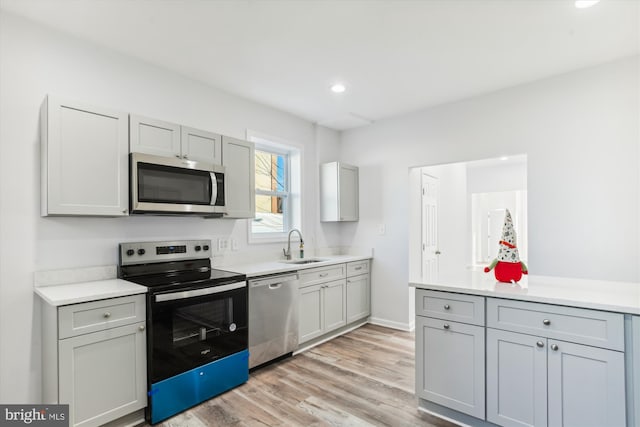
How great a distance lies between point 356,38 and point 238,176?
62.4 inches

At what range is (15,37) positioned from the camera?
2191 millimetres

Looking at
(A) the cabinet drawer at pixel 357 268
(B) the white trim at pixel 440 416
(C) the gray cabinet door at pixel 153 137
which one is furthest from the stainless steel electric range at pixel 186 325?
(A) the cabinet drawer at pixel 357 268

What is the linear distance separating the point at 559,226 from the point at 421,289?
1756 millimetres

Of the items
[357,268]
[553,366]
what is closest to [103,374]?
[553,366]

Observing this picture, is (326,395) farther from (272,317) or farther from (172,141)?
(172,141)

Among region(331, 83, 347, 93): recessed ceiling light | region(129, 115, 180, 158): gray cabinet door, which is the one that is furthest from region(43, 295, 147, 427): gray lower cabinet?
region(331, 83, 347, 93): recessed ceiling light

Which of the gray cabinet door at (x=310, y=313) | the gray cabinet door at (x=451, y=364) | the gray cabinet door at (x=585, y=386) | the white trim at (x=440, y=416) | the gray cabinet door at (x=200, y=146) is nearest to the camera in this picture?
the gray cabinet door at (x=585, y=386)

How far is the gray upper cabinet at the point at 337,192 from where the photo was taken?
171 inches

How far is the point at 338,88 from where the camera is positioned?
11.0 ft

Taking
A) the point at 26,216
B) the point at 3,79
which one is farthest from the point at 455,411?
the point at 3,79

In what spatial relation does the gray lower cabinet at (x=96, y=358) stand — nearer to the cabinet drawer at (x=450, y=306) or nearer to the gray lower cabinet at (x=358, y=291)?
the cabinet drawer at (x=450, y=306)

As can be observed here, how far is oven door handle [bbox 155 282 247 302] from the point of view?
223 cm

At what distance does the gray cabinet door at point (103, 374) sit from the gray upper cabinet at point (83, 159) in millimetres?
831

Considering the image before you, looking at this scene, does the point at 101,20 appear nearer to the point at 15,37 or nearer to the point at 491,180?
the point at 15,37
